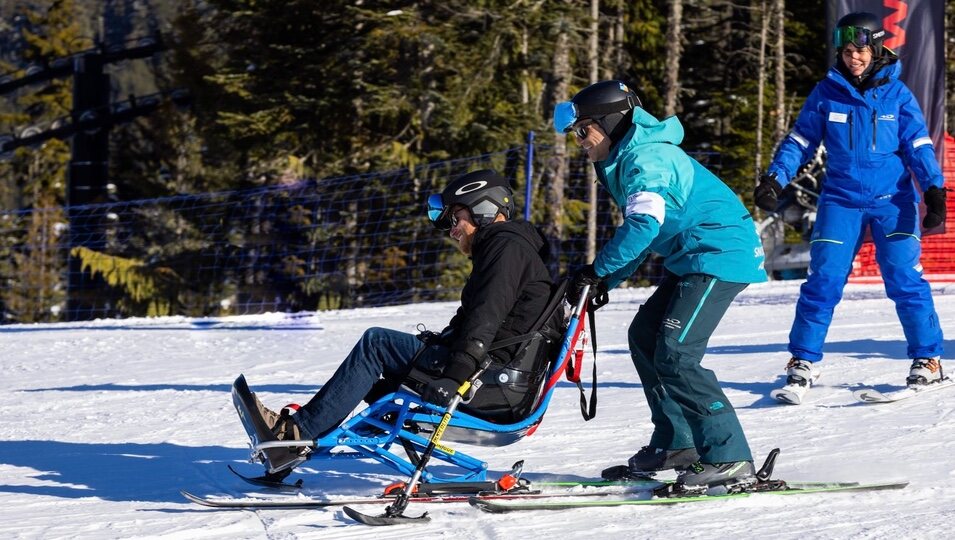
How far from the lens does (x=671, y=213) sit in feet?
15.5

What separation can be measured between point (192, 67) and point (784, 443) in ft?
98.6

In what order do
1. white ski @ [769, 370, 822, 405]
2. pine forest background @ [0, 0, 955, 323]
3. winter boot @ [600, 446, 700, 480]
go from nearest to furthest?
winter boot @ [600, 446, 700, 480], white ski @ [769, 370, 822, 405], pine forest background @ [0, 0, 955, 323]

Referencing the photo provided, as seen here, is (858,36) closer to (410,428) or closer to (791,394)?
(791,394)

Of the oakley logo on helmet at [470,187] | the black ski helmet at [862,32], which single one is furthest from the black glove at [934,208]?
the oakley logo on helmet at [470,187]

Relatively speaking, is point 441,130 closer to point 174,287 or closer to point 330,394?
point 174,287

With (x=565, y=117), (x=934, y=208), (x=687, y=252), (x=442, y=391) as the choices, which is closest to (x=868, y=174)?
(x=934, y=208)

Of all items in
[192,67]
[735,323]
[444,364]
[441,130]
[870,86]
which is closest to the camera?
[444,364]

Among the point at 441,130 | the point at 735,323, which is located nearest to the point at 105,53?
the point at 441,130

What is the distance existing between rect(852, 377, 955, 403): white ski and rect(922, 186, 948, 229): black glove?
3.05 ft

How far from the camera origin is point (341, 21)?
2423 cm

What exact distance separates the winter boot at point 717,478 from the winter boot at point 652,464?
35 centimetres

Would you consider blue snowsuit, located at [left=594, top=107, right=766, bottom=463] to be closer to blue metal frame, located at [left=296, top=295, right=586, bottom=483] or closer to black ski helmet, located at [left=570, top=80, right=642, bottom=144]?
black ski helmet, located at [left=570, top=80, right=642, bottom=144]

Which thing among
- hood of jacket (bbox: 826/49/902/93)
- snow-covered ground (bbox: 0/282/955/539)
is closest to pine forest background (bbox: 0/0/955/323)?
snow-covered ground (bbox: 0/282/955/539)

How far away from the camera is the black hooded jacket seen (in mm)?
4488
